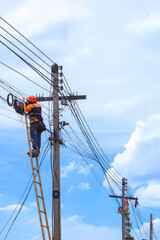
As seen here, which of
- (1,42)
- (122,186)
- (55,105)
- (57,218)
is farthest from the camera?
(122,186)

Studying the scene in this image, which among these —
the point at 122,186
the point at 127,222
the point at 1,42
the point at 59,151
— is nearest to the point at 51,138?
the point at 59,151

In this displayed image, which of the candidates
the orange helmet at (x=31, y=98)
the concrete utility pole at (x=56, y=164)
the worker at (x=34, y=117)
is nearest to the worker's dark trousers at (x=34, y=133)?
the worker at (x=34, y=117)

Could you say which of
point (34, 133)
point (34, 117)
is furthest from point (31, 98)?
point (34, 133)

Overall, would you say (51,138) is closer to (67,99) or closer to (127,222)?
(67,99)

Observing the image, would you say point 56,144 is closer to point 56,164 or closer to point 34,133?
point 56,164

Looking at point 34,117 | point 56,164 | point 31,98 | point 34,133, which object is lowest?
point 56,164

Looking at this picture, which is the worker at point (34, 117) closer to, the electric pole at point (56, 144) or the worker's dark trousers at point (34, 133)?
the worker's dark trousers at point (34, 133)

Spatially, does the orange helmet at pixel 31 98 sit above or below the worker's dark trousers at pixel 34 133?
above

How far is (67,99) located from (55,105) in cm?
92

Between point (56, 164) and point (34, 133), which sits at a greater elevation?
point (34, 133)

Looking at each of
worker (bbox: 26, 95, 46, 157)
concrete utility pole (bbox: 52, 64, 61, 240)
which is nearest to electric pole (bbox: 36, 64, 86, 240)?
concrete utility pole (bbox: 52, 64, 61, 240)

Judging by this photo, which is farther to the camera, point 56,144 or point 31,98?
point 56,144

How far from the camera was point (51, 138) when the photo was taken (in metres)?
19.4

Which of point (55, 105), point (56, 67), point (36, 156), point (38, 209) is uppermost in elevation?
point (56, 67)
